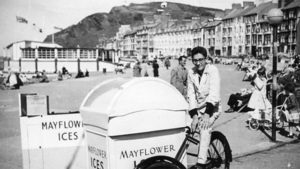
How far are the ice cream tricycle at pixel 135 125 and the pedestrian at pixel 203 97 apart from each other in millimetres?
554

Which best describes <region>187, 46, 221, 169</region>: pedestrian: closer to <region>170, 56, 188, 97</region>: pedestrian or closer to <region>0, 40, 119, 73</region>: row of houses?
<region>170, 56, 188, 97</region>: pedestrian

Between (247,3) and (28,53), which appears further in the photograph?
Result: (247,3)

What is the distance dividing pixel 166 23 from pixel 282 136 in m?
114

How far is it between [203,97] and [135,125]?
146cm

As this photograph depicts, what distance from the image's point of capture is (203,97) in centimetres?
503

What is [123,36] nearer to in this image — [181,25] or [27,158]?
[181,25]

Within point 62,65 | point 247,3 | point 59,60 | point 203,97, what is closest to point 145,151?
point 203,97

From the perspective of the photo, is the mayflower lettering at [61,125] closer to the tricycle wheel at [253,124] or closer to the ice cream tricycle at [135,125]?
the ice cream tricycle at [135,125]

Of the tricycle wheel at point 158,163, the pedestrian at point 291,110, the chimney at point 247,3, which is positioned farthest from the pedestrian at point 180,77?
the chimney at point 247,3

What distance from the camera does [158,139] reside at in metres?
4.05

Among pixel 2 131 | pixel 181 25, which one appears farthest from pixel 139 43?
pixel 2 131

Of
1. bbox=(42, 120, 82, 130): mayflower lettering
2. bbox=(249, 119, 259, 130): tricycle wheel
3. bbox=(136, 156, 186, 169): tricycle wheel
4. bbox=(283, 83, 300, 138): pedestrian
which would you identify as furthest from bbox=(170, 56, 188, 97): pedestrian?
bbox=(136, 156, 186, 169): tricycle wheel

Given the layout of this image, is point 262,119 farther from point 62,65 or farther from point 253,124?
point 62,65

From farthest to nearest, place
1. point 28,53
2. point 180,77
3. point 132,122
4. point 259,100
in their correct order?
point 28,53
point 180,77
point 259,100
point 132,122
